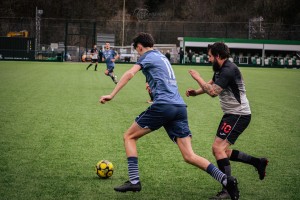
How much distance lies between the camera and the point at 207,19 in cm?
8075

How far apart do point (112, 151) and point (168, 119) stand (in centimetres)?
298

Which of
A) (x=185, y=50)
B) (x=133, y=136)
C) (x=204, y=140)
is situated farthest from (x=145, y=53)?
→ (x=185, y=50)

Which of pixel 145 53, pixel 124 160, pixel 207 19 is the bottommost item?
pixel 124 160

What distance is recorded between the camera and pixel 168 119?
579 cm

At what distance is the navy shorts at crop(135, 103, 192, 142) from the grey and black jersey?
63cm

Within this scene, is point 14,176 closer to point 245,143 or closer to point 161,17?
point 245,143

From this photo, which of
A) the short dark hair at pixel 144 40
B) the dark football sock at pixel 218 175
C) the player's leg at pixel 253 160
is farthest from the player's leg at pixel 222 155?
the short dark hair at pixel 144 40

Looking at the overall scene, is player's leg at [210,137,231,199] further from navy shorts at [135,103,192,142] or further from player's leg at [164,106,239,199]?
navy shorts at [135,103,192,142]

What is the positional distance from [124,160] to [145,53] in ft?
8.37

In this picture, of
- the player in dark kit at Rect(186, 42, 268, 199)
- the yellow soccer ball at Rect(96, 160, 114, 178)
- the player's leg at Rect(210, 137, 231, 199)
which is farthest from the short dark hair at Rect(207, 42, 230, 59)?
the yellow soccer ball at Rect(96, 160, 114, 178)

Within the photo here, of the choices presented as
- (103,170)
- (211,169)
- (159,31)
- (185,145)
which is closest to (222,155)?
(211,169)

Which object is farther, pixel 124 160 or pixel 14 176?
pixel 124 160

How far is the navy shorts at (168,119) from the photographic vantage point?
5750 mm

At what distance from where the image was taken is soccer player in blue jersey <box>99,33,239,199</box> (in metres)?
5.72
